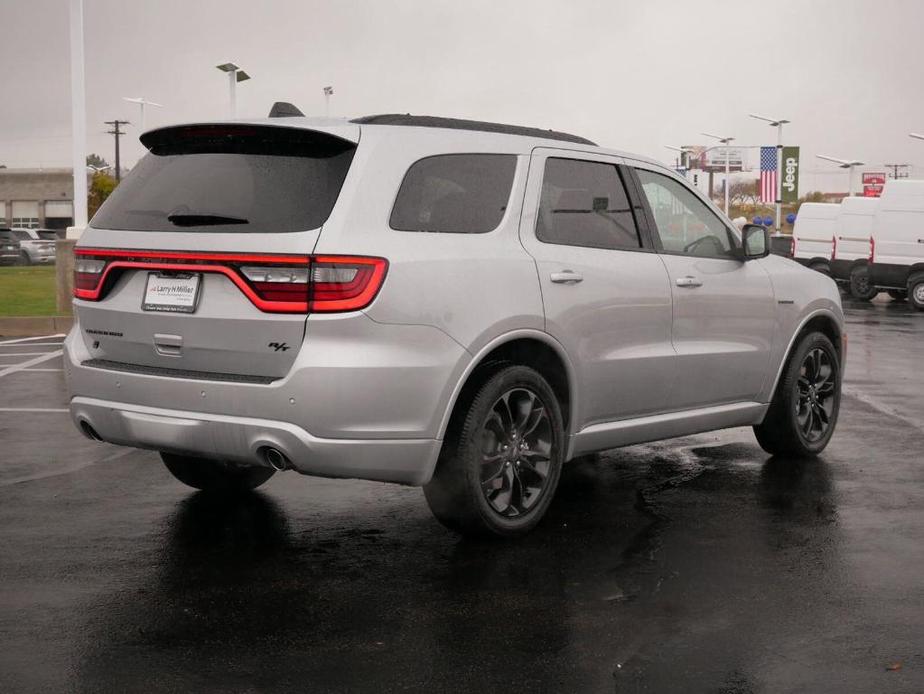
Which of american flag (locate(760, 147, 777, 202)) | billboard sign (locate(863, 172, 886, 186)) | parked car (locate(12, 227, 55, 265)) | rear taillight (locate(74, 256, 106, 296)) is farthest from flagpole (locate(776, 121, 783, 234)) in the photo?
rear taillight (locate(74, 256, 106, 296))

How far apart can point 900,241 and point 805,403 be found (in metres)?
21.5

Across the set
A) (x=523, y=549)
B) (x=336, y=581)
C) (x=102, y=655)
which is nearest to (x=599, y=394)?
(x=523, y=549)

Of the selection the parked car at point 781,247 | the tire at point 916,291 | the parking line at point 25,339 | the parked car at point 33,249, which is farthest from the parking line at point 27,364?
the parked car at point 33,249

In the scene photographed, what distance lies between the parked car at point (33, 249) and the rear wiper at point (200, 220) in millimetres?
47766

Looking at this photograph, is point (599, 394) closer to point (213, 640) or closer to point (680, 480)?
point (680, 480)

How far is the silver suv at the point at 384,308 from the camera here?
536 cm

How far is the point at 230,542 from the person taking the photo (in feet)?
20.0

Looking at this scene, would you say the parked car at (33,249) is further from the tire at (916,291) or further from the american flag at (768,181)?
the american flag at (768,181)

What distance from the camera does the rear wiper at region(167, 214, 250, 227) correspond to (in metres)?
5.56

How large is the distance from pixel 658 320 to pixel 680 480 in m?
1.20

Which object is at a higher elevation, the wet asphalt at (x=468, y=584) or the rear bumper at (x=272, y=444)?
the rear bumper at (x=272, y=444)

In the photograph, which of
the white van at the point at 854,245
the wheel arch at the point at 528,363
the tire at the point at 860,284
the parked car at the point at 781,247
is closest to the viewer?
the wheel arch at the point at 528,363

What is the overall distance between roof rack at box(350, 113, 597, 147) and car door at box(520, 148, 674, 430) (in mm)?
153

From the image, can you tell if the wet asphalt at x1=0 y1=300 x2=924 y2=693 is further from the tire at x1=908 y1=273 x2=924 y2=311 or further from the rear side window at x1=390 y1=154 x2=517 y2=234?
the tire at x1=908 y1=273 x2=924 y2=311
